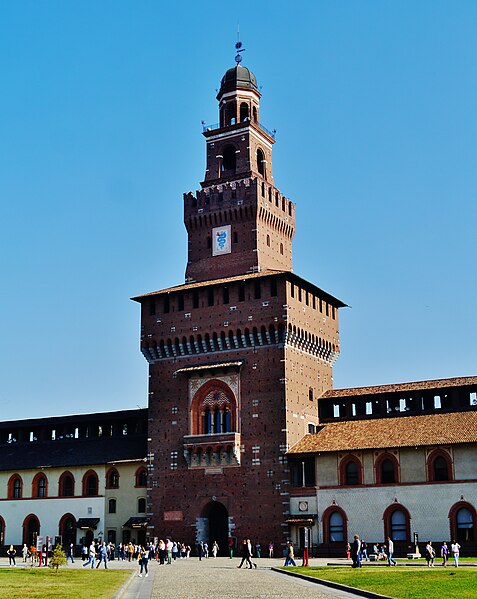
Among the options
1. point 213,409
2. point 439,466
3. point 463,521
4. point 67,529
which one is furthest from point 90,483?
point 463,521

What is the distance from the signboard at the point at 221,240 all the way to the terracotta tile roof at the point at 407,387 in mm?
13963

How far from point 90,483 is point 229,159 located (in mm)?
29286

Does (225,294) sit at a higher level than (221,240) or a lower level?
lower

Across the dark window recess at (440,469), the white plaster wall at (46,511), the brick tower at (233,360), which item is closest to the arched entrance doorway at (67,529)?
the white plaster wall at (46,511)

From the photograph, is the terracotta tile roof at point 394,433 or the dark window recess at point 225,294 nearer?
the terracotta tile roof at point 394,433

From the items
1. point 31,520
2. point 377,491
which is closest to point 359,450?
point 377,491

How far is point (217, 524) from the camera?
66375mm

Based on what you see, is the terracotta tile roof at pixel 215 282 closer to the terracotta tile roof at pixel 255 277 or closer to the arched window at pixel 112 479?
the terracotta tile roof at pixel 255 277

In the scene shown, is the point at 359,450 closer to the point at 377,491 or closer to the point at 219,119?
the point at 377,491

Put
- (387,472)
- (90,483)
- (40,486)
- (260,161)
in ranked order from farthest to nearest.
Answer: (40,486) < (260,161) < (90,483) < (387,472)

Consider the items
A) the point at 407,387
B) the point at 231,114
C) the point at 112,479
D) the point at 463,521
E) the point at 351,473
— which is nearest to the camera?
the point at 463,521

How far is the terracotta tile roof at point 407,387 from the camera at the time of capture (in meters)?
63.5

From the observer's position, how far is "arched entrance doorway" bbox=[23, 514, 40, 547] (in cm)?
7584

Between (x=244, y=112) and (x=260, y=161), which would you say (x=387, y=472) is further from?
(x=244, y=112)
